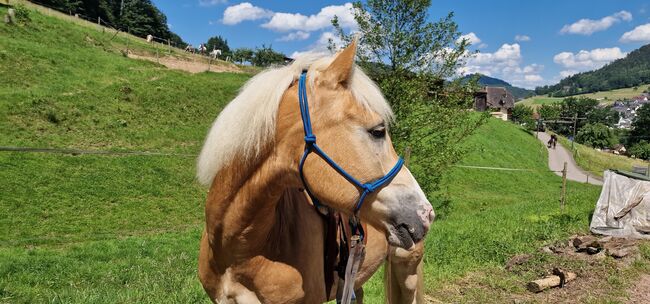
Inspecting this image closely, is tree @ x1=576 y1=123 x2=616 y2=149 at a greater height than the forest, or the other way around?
the forest

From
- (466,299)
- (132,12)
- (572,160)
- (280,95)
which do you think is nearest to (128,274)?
(466,299)

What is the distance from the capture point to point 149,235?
998 cm

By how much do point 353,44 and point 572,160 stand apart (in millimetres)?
44492

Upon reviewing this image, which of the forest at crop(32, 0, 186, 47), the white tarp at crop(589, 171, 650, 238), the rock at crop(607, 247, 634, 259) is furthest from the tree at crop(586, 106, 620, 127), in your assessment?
the rock at crop(607, 247, 634, 259)

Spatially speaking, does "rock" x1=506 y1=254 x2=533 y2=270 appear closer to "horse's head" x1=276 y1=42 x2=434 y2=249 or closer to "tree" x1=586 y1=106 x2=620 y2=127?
"horse's head" x1=276 y1=42 x2=434 y2=249

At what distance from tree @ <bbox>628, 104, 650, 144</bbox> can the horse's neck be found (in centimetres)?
8667

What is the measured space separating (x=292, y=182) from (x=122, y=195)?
1205cm

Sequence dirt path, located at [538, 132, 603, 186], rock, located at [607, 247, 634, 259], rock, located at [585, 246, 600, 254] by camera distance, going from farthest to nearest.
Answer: dirt path, located at [538, 132, 603, 186]
rock, located at [585, 246, 600, 254]
rock, located at [607, 247, 634, 259]

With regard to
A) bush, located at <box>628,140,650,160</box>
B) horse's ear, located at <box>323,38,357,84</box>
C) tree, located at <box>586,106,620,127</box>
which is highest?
tree, located at <box>586,106,620,127</box>

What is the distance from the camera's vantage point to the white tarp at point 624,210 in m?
10.4

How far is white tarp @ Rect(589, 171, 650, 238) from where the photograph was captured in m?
10.4

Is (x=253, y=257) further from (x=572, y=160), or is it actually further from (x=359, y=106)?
(x=572, y=160)

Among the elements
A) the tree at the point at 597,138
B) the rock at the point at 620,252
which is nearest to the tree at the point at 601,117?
the tree at the point at 597,138

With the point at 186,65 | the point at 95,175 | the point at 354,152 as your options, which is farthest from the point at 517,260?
the point at 186,65
